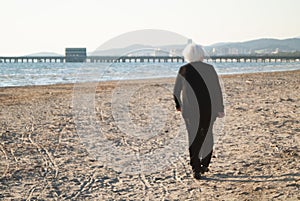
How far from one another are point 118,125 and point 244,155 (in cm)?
405

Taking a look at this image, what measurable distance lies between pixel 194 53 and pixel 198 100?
0.55m

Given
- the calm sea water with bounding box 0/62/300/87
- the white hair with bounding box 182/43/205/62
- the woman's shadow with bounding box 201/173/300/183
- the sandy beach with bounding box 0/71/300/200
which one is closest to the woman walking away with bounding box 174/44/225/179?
the white hair with bounding box 182/43/205/62

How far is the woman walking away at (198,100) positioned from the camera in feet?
17.1

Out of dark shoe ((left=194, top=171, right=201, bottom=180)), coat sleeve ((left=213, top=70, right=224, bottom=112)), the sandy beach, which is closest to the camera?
the sandy beach

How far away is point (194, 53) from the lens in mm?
5152

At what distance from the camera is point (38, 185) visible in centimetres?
529

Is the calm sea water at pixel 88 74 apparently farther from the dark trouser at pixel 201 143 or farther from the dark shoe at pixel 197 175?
the dark shoe at pixel 197 175

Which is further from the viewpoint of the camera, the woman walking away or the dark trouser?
the dark trouser

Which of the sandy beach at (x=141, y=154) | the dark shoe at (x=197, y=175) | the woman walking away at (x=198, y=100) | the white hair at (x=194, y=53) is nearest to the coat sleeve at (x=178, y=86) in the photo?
the woman walking away at (x=198, y=100)

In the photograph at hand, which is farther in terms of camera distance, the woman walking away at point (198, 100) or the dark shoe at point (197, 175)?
the dark shoe at point (197, 175)

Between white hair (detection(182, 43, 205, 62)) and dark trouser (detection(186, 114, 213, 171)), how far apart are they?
2.37 feet

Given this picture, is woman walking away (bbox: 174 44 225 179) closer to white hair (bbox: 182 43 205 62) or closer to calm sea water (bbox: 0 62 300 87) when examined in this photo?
white hair (bbox: 182 43 205 62)

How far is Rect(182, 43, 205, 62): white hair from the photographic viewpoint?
514 centimetres

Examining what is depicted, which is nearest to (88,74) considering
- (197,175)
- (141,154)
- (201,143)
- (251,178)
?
(141,154)
